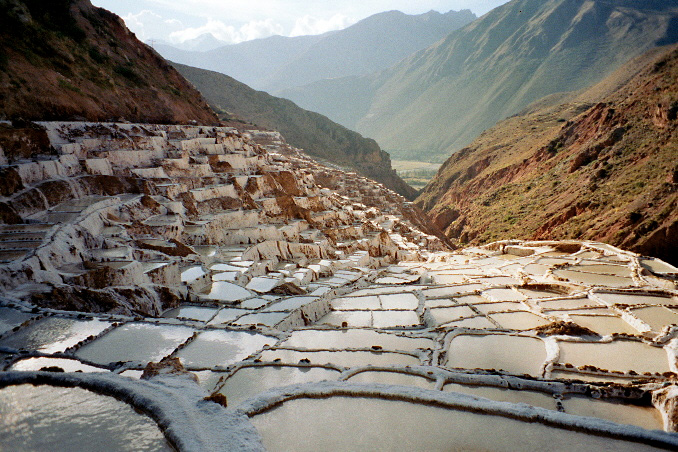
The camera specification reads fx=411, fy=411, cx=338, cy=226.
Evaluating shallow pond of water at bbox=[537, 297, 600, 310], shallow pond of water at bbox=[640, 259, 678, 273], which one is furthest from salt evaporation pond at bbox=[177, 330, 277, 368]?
shallow pond of water at bbox=[640, 259, 678, 273]

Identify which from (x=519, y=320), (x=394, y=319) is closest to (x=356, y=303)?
(x=394, y=319)

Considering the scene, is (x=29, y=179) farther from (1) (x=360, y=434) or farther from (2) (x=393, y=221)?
(2) (x=393, y=221)

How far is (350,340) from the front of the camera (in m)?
8.75

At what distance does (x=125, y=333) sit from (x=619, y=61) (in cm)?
10512

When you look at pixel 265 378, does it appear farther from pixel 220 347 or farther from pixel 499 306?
pixel 499 306

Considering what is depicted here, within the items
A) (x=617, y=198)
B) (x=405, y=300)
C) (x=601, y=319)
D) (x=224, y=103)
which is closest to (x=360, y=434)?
(x=405, y=300)

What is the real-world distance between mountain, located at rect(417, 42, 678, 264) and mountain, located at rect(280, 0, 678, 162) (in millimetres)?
47555

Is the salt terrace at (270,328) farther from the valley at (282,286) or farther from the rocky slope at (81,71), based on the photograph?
the rocky slope at (81,71)

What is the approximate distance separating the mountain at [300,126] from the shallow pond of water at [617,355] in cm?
4811

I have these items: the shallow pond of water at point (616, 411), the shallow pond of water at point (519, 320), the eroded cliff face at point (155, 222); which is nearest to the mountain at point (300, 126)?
the eroded cliff face at point (155, 222)

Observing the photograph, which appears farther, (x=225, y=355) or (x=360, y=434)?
(x=225, y=355)

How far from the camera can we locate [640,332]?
9844 mm

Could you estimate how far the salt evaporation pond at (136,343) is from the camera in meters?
6.74

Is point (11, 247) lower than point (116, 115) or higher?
lower
